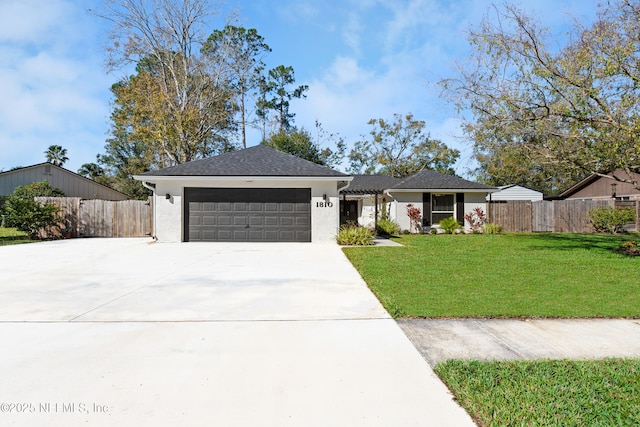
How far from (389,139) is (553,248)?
87.5 feet

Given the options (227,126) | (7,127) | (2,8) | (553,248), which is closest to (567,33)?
(553,248)

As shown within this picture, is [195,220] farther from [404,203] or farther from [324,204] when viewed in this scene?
[404,203]

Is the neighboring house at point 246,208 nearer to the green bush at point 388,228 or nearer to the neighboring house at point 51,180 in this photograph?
the green bush at point 388,228

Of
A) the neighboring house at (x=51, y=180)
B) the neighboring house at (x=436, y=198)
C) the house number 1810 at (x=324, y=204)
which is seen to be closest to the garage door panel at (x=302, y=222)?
the house number 1810 at (x=324, y=204)

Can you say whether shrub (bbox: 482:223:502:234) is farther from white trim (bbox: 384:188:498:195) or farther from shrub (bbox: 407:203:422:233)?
shrub (bbox: 407:203:422:233)

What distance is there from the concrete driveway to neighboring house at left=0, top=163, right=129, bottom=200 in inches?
951

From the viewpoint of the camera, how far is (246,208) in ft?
46.2

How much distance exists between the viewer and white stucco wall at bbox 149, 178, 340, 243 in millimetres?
13875

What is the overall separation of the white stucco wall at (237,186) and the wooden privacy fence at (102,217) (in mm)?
3166

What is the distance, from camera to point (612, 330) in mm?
3994

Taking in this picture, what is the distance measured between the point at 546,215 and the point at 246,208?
52.5 ft

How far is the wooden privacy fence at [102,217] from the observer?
16469mm

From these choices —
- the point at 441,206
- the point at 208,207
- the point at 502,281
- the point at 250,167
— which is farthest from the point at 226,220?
the point at 441,206

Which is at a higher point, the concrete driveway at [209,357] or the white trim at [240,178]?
the white trim at [240,178]
